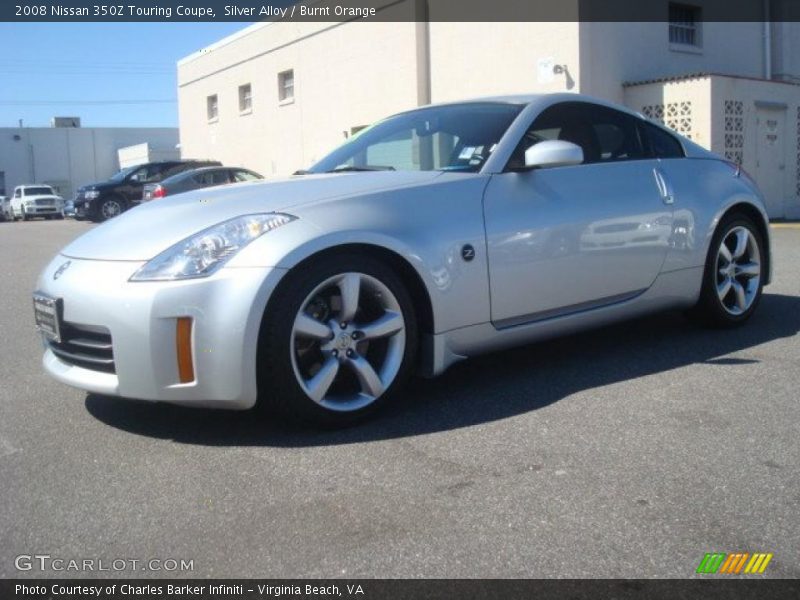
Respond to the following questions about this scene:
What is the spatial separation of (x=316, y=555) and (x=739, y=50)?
703 inches

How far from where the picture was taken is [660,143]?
17.3ft

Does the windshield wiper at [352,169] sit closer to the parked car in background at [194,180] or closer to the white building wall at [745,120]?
the white building wall at [745,120]

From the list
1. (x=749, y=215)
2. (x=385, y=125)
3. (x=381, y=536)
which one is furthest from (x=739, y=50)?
(x=381, y=536)

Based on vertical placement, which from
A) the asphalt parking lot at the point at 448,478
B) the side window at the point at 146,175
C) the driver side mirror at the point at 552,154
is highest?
the side window at the point at 146,175

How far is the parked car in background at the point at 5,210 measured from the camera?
1517 inches

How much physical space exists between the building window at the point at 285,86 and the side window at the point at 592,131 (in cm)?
2101

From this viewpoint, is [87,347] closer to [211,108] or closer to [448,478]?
[448,478]

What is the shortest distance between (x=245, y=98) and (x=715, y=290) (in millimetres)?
24532

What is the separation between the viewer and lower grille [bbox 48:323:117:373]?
11.8 feet

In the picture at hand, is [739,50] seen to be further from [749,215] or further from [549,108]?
[549,108]

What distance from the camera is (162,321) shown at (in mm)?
3436

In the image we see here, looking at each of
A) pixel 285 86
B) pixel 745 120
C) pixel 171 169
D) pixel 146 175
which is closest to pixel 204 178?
pixel 171 169

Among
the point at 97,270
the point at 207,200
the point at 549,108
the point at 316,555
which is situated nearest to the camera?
the point at 316,555
